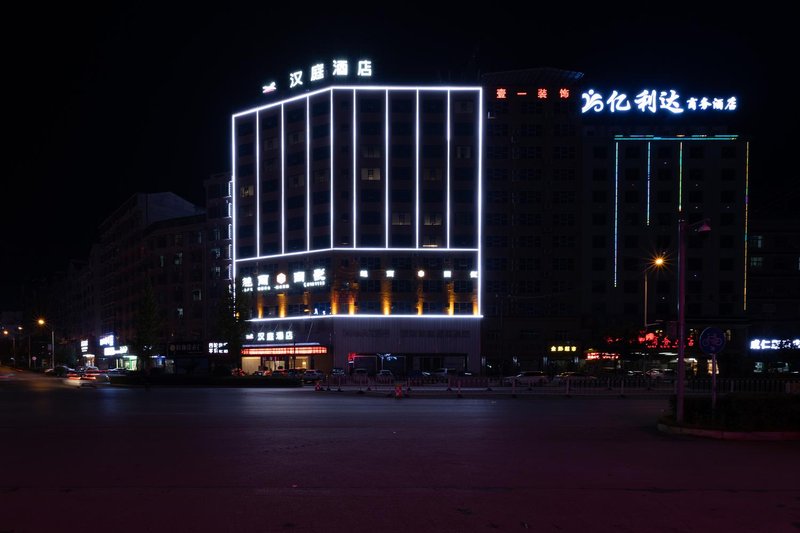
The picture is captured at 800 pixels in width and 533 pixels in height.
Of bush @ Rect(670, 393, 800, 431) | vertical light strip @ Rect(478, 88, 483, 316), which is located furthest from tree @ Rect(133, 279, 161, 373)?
bush @ Rect(670, 393, 800, 431)

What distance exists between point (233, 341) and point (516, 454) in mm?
45862

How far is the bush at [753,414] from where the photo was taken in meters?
16.7

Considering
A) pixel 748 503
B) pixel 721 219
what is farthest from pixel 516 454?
pixel 721 219

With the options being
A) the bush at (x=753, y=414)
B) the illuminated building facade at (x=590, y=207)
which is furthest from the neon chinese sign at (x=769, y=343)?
the bush at (x=753, y=414)

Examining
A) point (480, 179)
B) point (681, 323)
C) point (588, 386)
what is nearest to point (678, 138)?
point (480, 179)

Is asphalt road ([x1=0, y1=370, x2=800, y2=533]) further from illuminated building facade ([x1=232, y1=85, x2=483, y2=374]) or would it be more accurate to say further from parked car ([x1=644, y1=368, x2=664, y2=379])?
illuminated building facade ([x1=232, y1=85, x2=483, y2=374])

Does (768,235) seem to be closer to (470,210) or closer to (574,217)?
(574,217)

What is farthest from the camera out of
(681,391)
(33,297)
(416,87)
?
(33,297)

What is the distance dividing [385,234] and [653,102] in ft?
116

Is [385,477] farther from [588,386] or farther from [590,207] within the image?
[590,207]

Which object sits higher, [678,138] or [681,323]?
[678,138]

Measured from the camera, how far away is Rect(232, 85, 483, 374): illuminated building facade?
73.9 meters

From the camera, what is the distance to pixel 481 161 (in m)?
75.8

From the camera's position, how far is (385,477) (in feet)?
37.3
